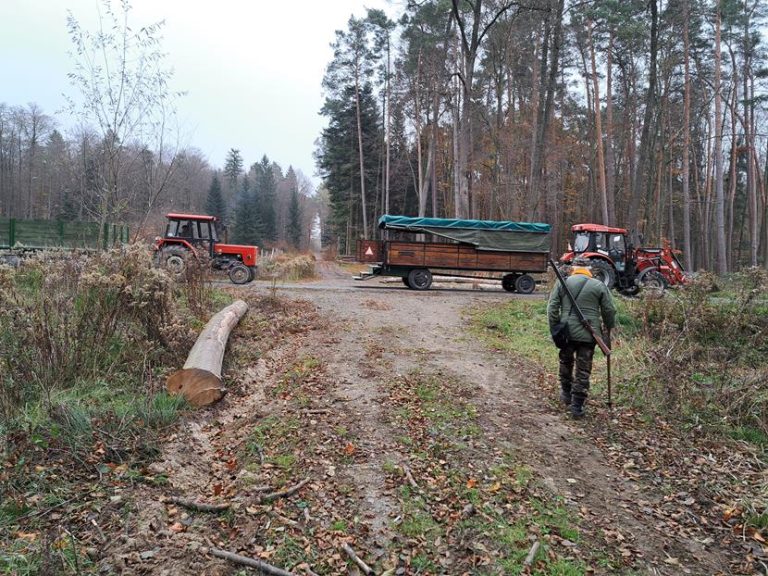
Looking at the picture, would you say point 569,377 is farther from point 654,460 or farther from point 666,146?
point 666,146

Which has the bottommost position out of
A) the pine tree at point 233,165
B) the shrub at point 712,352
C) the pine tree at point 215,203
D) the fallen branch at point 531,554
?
the fallen branch at point 531,554

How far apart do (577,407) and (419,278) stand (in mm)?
11403

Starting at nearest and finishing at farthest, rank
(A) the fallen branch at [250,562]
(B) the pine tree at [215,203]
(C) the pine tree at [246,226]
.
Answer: (A) the fallen branch at [250,562], (C) the pine tree at [246,226], (B) the pine tree at [215,203]

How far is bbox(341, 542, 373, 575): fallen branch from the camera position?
295 cm

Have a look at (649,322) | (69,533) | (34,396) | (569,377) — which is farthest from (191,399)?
(649,322)

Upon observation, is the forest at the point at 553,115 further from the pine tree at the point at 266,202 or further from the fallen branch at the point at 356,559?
the pine tree at the point at 266,202

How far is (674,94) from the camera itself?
27.9 m

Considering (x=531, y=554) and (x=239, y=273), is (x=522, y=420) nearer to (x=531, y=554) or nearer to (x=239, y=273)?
(x=531, y=554)

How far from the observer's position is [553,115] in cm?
3212

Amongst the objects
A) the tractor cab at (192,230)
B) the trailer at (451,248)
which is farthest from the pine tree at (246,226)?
the trailer at (451,248)

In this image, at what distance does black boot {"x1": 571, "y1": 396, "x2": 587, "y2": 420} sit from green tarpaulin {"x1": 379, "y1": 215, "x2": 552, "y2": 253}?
11.3 m

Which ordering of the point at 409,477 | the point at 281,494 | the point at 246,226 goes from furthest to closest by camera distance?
the point at 246,226, the point at 409,477, the point at 281,494

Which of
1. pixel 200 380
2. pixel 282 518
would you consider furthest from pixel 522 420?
pixel 200 380

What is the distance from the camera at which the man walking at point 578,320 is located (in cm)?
543
